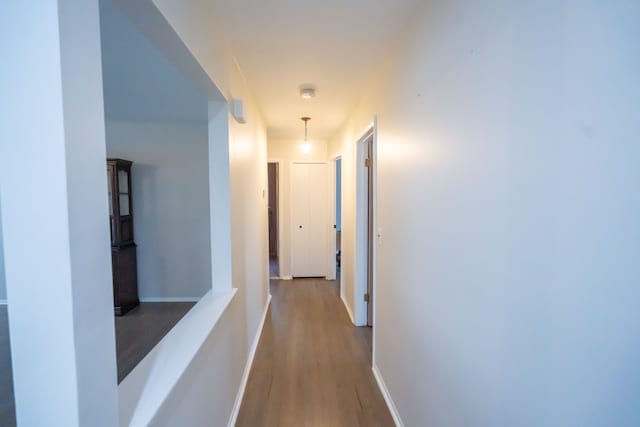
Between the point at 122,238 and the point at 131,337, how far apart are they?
1.22m

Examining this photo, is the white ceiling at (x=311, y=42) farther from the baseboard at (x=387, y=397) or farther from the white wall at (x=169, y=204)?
the baseboard at (x=387, y=397)

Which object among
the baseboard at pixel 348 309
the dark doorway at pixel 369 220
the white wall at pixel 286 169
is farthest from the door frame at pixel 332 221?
the dark doorway at pixel 369 220

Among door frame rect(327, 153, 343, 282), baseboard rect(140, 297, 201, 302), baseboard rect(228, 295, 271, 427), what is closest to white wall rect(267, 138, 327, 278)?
door frame rect(327, 153, 343, 282)

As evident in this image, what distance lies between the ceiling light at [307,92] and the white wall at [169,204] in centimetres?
173

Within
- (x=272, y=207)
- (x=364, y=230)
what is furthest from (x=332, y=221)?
(x=272, y=207)

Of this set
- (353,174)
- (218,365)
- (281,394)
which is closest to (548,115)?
(218,365)

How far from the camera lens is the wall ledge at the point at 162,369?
0.88m

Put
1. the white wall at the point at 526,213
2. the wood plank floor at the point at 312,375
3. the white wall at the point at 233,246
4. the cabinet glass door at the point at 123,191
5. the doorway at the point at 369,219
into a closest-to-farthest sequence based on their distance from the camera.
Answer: the white wall at the point at 526,213
the white wall at the point at 233,246
the wood plank floor at the point at 312,375
the doorway at the point at 369,219
the cabinet glass door at the point at 123,191

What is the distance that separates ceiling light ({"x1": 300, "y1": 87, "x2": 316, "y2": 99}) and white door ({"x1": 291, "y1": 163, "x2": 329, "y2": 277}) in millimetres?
2210

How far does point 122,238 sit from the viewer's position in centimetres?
360

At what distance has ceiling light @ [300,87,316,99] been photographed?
8.84ft

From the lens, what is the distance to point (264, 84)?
2576 millimetres

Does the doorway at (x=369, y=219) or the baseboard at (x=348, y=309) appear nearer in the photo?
the doorway at (x=369, y=219)

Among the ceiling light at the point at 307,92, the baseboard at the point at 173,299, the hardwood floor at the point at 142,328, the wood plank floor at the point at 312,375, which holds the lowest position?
the wood plank floor at the point at 312,375
